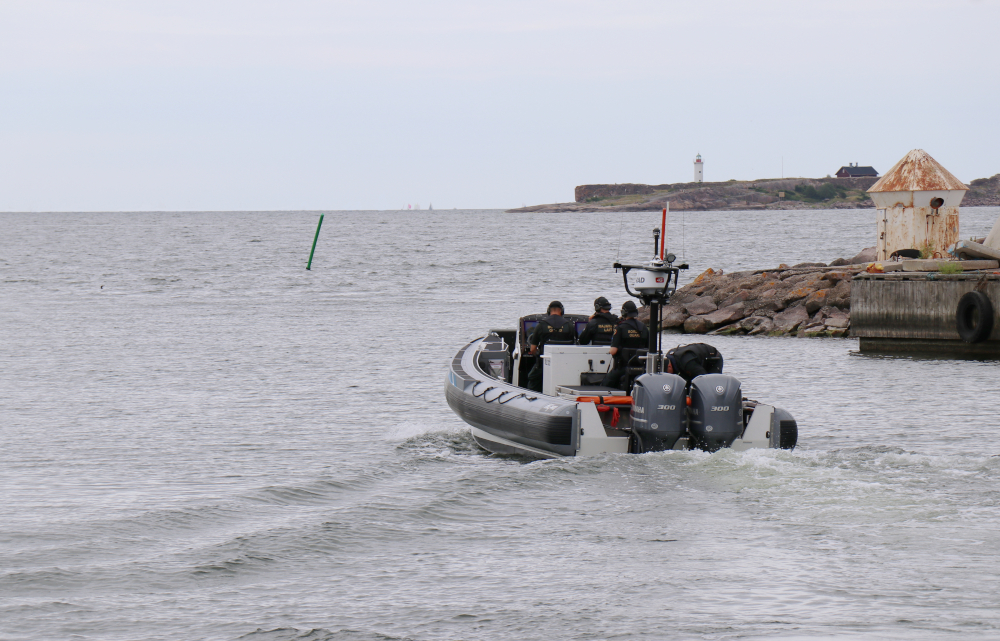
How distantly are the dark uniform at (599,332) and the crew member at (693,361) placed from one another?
117cm

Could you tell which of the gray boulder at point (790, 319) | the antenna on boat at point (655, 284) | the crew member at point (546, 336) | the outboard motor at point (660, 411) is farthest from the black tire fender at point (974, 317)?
the outboard motor at point (660, 411)

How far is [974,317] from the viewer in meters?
20.8

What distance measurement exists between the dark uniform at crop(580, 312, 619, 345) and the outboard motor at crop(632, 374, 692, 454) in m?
1.76

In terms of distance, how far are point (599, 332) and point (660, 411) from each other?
2.05m

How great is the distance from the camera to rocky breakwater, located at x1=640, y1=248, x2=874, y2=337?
26.0m

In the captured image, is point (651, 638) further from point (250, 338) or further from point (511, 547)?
point (250, 338)

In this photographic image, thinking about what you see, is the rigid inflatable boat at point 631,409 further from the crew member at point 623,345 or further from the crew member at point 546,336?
the crew member at point 546,336

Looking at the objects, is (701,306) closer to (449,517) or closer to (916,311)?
(916,311)

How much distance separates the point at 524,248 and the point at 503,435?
227 feet

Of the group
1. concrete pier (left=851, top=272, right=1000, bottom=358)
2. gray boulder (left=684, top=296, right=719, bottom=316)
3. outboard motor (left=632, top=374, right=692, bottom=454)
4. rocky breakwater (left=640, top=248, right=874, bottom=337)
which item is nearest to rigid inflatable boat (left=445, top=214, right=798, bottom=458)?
outboard motor (left=632, top=374, right=692, bottom=454)

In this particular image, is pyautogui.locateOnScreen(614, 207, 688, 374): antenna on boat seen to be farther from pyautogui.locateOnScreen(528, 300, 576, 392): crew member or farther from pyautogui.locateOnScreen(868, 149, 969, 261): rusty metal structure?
pyautogui.locateOnScreen(868, 149, 969, 261): rusty metal structure

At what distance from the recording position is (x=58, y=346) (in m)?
23.8

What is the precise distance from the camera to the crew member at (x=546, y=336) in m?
12.4

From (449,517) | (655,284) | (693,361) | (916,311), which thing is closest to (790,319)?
(916,311)
